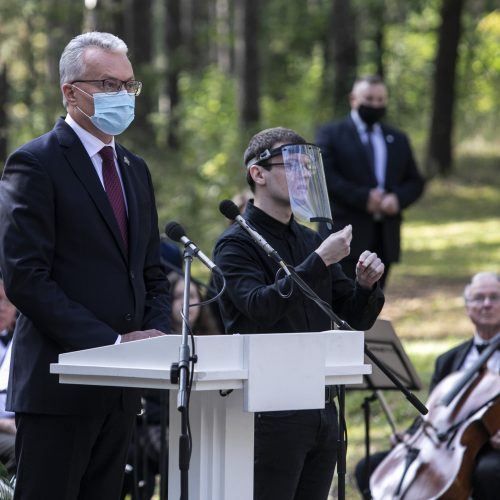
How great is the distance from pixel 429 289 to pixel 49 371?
12094mm

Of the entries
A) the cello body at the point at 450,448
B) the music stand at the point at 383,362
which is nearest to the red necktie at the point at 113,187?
the music stand at the point at 383,362

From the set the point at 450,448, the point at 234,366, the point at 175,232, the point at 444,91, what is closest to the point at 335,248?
the point at 175,232

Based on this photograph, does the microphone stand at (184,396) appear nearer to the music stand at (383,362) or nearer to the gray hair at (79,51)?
the gray hair at (79,51)

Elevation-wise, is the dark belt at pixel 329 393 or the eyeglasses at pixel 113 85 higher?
the eyeglasses at pixel 113 85

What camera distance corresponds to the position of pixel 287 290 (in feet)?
15.2

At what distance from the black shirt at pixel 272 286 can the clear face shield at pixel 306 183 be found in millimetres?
183

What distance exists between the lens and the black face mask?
9.10m

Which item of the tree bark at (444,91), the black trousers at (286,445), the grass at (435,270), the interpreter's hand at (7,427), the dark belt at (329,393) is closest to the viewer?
the black trousers at (286,445)

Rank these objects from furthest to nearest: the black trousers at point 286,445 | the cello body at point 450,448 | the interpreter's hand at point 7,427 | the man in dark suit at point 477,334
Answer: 1. the man in dark suit at point 477,334
2. the interpreter's hand at point 7,427
3. the cello body at point 450,448
4. the black trousers at point 286,445

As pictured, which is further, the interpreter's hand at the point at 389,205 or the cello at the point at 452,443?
the interpreter's hand at the point at 389,205

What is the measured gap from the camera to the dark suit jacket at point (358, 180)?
8.96 metres

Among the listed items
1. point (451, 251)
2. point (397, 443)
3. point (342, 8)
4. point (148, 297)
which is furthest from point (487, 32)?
point (148, 297)

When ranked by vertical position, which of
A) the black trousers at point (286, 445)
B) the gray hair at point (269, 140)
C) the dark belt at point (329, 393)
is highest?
the gray hair at point (269, 140)

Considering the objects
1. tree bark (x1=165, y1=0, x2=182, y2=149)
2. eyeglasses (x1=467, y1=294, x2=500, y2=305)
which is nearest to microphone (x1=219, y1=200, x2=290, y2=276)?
eyeglasses (x1=467, y1=294, x2=500, y2=305)
